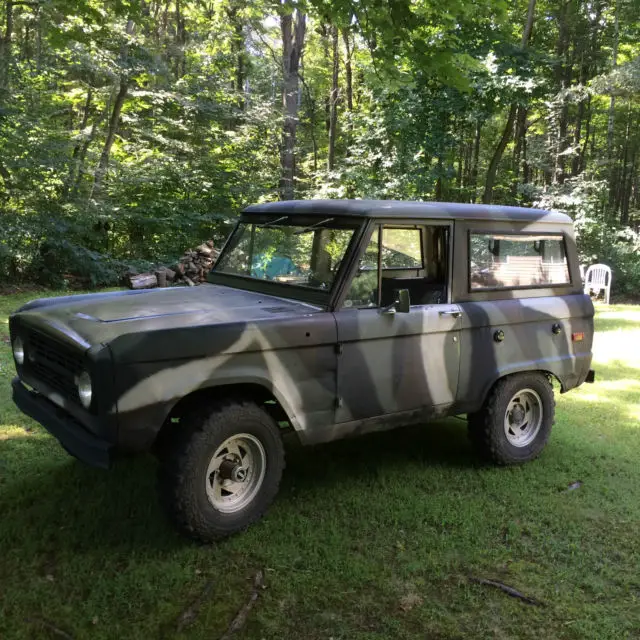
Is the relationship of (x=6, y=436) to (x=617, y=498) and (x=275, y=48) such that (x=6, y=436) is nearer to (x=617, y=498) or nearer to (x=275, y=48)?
(x=617, y=498)

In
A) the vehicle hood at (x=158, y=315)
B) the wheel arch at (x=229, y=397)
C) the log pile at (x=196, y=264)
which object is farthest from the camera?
the log pile at (x=196, y=264)

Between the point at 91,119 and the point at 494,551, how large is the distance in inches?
684

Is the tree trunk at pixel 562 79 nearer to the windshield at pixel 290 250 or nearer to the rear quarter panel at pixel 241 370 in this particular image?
the windshield at pixel 290 250

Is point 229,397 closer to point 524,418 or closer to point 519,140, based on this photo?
point 524,418

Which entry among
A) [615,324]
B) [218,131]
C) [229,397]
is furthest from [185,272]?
[229,397]

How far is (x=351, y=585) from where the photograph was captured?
2.86 m

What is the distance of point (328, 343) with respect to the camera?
11.0 ft

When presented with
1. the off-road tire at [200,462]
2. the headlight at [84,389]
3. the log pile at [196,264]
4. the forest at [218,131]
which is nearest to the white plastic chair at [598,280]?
the forest at [218,131]

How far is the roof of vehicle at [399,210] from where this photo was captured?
3711 millimetres

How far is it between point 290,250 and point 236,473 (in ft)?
5.36

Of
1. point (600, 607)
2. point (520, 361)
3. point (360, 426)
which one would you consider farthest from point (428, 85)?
point (600, 607)

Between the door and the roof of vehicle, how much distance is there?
0.36ft

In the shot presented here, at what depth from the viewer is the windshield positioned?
372 cm

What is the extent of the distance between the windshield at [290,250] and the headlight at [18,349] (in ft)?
5.00
